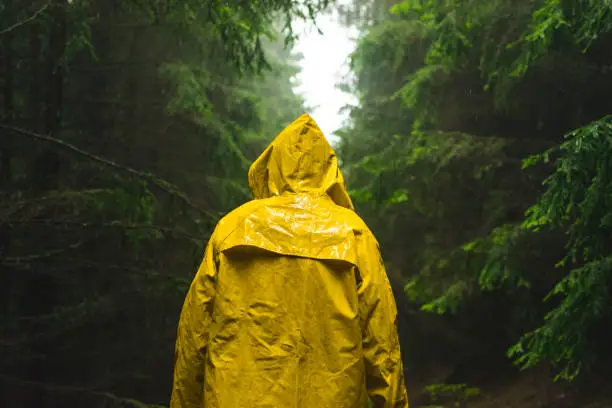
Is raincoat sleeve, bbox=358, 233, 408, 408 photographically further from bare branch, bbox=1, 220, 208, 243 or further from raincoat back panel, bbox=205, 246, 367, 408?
bare branch, bbox=1, 220, 208, 243

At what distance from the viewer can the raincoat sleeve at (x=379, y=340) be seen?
2.62 meters

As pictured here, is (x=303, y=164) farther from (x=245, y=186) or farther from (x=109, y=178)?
(x=245, y=186)

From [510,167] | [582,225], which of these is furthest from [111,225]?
[510,167]

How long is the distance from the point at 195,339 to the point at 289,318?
0.44 m

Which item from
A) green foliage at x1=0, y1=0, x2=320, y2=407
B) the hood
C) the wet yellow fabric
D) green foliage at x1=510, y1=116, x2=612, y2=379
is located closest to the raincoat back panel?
the wet yellow fabric

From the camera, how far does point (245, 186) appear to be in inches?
409

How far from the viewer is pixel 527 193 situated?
7785mm

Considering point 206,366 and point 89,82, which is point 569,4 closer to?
point 206,366

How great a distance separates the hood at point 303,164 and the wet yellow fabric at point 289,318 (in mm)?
136

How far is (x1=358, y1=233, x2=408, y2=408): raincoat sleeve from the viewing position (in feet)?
8.61

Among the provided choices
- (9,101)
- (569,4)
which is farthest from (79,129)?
(569,4)

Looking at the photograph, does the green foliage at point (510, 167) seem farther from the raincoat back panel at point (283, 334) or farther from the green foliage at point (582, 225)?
the raincoat back panel at point (283, 334)

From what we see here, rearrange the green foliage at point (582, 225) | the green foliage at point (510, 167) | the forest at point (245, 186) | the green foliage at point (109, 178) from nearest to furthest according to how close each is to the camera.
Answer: the green foliage at point (582, 225), the green foliage at point (510, 167), the forest at point (245, 186), the green foliage at point (109, 178)

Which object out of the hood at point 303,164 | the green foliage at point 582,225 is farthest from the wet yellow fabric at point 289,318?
the green foliage at point 582,225
